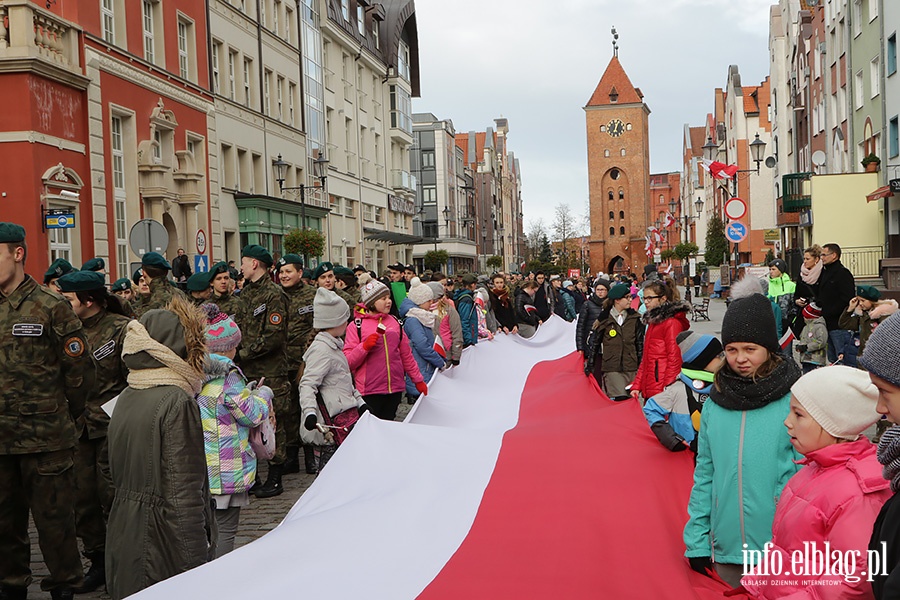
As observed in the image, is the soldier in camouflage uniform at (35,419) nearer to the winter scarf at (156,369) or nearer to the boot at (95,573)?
the boot at (95,573)

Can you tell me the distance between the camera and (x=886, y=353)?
2.62m

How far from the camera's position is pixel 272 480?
971cm

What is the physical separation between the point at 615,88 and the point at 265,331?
421 ft

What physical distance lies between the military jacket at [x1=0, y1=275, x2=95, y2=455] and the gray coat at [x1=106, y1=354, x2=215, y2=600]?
122 centimetres

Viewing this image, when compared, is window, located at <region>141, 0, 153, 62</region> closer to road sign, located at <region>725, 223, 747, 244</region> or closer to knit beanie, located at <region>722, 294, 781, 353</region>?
road sign, located at <region>725, 223, 747, 244</region>

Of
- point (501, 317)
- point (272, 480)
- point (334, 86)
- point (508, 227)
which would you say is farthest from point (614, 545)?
point (508, 227)

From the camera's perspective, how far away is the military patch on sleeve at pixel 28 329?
6.18m

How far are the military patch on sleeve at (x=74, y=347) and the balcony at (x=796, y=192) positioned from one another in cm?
4394

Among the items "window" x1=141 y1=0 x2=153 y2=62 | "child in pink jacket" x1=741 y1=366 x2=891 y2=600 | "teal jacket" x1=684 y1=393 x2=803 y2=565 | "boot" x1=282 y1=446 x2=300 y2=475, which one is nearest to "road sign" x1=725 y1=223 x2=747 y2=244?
"boot" x1=282 y1=446 x2=300 y2=475

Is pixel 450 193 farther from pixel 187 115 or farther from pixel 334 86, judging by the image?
pixel 187 115

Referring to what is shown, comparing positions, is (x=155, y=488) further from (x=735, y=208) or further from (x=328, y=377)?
(x=735, y=208)

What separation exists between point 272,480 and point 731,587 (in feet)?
19.2

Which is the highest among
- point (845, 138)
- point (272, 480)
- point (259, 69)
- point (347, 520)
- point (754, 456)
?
point (259, 69)

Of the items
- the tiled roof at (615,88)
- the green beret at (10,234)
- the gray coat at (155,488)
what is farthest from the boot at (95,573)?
the tiled roof at (615,88)
